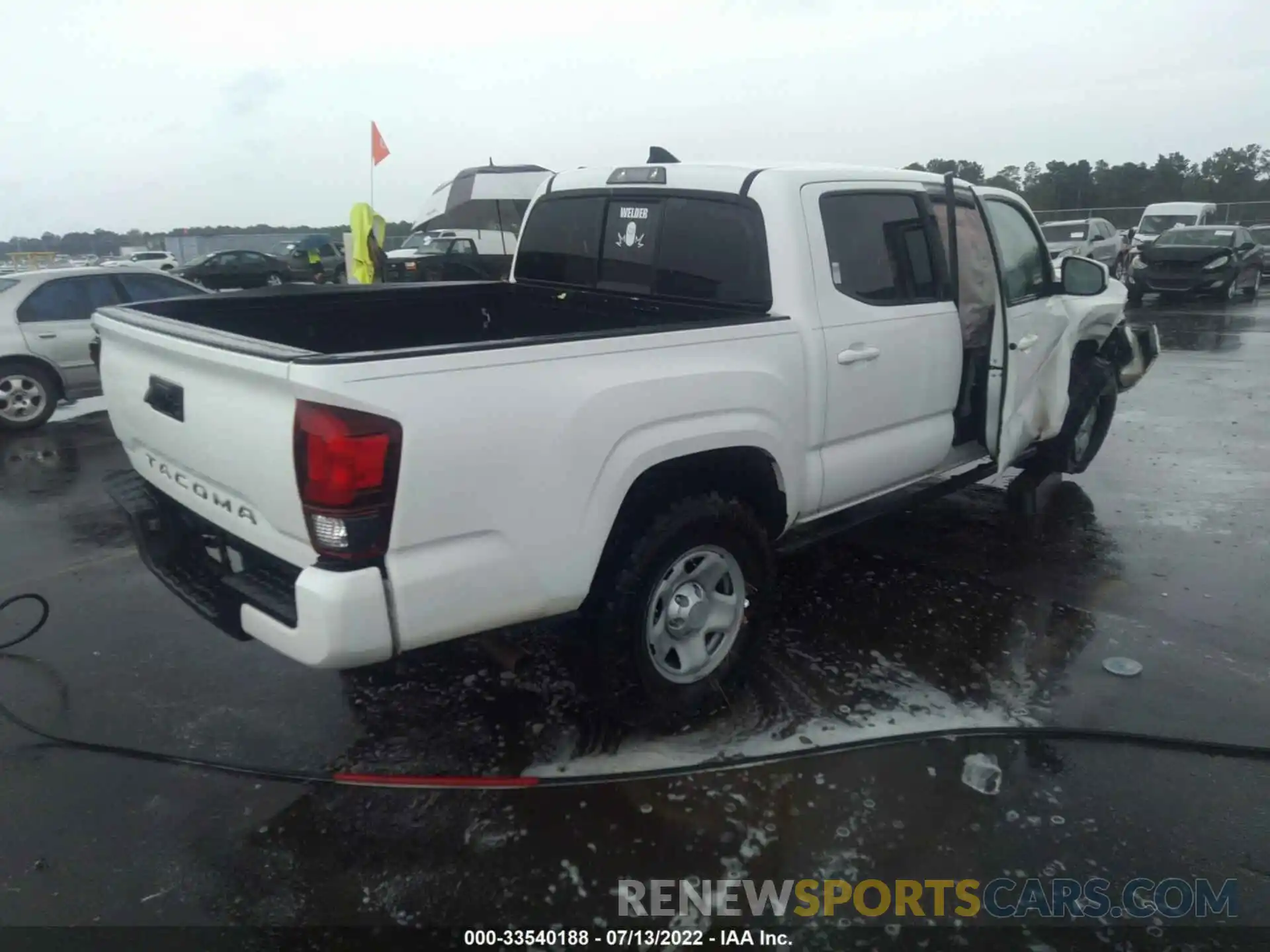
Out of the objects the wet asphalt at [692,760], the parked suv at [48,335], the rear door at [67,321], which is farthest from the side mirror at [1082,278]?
the rear door at [67,321]

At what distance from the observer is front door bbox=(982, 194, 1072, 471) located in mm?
4730

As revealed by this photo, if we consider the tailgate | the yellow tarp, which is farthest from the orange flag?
the tailgate

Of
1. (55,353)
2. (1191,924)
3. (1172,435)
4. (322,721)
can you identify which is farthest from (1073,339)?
(55,353)

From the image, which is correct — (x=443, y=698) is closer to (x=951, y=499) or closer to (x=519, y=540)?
(x=519, y=540)

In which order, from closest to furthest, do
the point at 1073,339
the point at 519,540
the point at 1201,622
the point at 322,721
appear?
the point at 519,540 → the point at 322,721 → the point at 1201,622 → the point at 1073,339

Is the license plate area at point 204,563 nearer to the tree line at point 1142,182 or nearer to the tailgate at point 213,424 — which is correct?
the tailgate at point 213,424

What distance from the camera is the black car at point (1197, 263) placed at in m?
18.4

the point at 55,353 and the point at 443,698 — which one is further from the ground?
the point at 55,353

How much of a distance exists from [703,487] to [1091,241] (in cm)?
2090

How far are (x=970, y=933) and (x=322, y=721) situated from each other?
7.77ft

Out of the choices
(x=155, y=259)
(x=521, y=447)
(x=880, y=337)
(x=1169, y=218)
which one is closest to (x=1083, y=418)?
(x=880, y=337)

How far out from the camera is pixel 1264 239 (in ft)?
79.3

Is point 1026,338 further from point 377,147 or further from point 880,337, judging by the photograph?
point 377,147

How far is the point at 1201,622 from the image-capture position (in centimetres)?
436
